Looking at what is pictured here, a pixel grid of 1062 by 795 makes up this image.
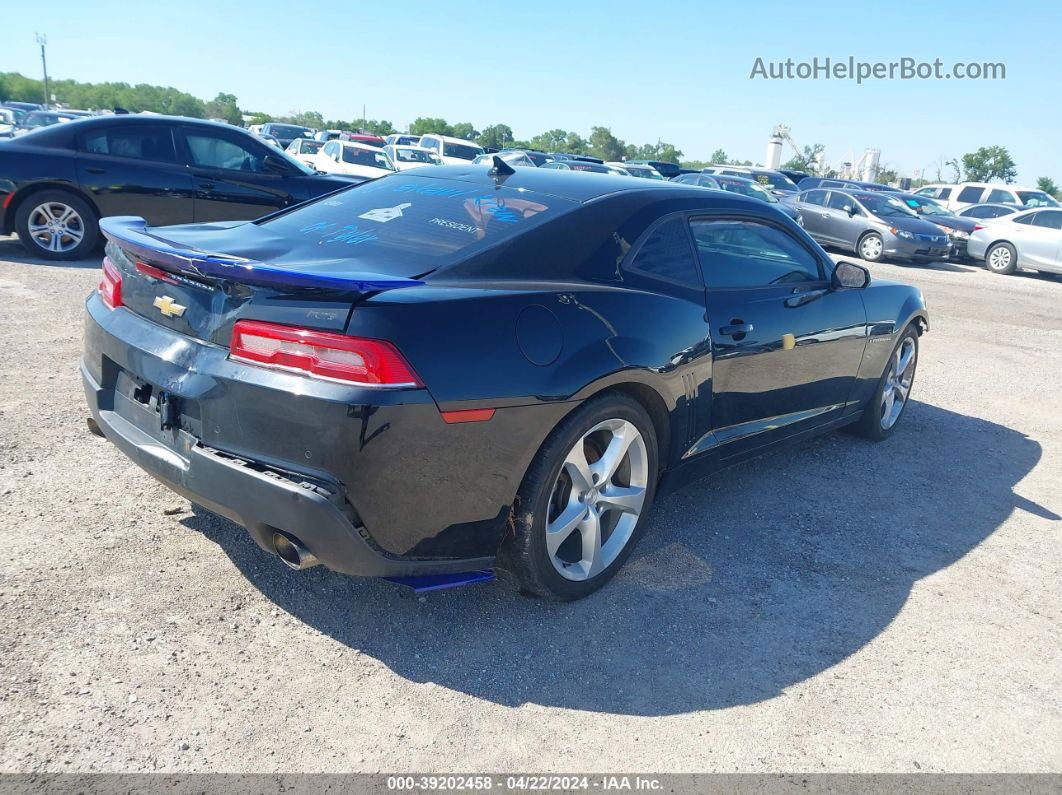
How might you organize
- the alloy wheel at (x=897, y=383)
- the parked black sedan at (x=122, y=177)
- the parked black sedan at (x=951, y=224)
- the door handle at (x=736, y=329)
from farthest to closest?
the parked black sedan at (x=951, y=224)
the parked black sedan at (x=122, y=177)
the alloy wheel at (x=897, y=383)
the door handle at (x=736, y=329)

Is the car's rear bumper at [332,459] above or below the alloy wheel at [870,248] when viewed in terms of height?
above

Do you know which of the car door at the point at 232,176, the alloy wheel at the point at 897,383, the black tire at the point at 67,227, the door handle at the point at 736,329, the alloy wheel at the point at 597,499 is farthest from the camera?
the car door at the point at 232,176

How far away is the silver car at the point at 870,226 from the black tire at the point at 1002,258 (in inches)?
60.8

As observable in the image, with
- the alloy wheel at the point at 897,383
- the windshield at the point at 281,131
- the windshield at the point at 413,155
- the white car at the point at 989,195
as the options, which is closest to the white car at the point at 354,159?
the windshield at the point at 413,155

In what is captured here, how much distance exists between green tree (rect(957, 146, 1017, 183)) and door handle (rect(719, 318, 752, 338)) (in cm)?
6214

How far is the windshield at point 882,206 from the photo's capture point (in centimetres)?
1762

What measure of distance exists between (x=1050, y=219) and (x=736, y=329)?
56.6ft

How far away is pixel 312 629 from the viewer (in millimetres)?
2875

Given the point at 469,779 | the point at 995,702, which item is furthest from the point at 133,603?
the point at 995,702

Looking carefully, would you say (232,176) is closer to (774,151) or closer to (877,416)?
(877,416)

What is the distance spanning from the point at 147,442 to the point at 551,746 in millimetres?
1651

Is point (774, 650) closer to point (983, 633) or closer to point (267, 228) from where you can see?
point (983, 633)

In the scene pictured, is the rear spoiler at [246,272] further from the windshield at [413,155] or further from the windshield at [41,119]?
the windshield at [41,119]

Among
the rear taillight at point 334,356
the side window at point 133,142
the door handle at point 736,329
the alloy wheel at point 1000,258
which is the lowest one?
the alloy wheel at point 1000,258
